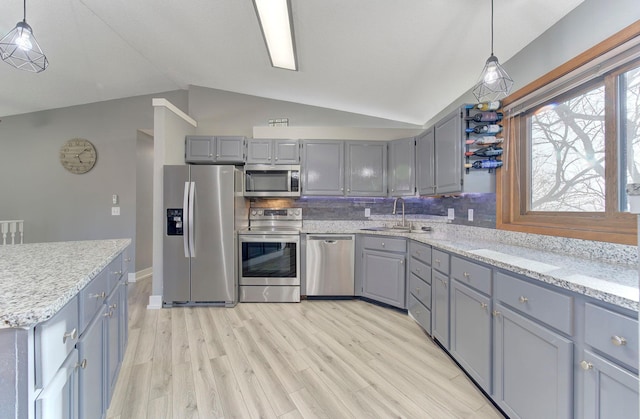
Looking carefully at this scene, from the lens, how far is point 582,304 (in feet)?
3.02

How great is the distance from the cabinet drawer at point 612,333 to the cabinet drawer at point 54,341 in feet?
5.77

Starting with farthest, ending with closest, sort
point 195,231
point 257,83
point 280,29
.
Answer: point 257,83, point 195,231, point 280,29

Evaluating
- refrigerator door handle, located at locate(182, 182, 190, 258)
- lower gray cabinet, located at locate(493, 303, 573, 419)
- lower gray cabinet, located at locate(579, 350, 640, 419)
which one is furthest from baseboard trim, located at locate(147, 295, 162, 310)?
lower gray cabinet, located at locate(579, 350, 640, 419)

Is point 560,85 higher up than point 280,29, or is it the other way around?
point 280,29

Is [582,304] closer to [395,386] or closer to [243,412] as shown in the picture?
[395,386]

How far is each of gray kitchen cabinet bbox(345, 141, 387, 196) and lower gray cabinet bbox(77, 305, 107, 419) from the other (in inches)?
104

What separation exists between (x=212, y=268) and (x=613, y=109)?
11.2ft

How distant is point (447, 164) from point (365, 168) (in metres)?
1.14

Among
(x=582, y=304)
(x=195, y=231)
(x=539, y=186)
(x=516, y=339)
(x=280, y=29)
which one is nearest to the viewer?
(x=582, y=304)

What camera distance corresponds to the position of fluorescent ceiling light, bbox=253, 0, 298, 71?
67.0 inches

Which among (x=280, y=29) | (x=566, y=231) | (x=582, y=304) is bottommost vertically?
(x=582, y=304)

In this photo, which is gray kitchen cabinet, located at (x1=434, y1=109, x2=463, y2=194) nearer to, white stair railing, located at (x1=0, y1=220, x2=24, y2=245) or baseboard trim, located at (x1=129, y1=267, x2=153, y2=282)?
baseboard trim, located at (x1=129, y1=267, x2=153, y2=282)

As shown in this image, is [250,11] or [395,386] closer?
[395,386]

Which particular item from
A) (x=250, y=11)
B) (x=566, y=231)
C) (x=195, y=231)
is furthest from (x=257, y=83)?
(x=566, y=231)
